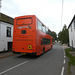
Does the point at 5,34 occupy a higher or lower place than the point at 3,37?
higher

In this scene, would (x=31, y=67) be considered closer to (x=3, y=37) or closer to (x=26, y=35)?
(x=26, y=35)

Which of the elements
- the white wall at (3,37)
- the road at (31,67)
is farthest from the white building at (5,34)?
the road at (31,67)

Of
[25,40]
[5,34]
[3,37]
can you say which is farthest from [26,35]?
[5,34]

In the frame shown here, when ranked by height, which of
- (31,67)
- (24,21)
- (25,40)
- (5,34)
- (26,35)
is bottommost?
(31,67)

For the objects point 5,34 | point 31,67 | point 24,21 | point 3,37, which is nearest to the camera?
point 31,67

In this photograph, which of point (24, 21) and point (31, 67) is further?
point (24, 21)

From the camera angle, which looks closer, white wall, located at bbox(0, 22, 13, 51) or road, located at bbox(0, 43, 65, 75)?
road, located at bbox(0, 43, 65, 75)

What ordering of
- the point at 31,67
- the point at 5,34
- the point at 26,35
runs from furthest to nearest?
the point at 5,34 → the point at 26,35 → the point at 31,67

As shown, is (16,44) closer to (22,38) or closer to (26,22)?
(22,38)

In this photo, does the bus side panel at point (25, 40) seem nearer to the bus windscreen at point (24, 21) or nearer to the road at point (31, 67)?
the bus windscreen at point (24, 21)

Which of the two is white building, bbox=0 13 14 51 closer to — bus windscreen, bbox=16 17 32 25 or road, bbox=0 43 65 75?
bus windscreen, bbox=16 17 32 25

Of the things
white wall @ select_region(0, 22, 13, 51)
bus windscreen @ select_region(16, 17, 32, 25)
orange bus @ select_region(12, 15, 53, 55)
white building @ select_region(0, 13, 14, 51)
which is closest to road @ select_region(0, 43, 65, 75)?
orange bus @ select_region(12, 15, 53, 55)

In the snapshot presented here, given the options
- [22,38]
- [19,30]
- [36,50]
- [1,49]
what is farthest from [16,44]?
[1,49]

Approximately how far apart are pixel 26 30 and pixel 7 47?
22.3 ft
